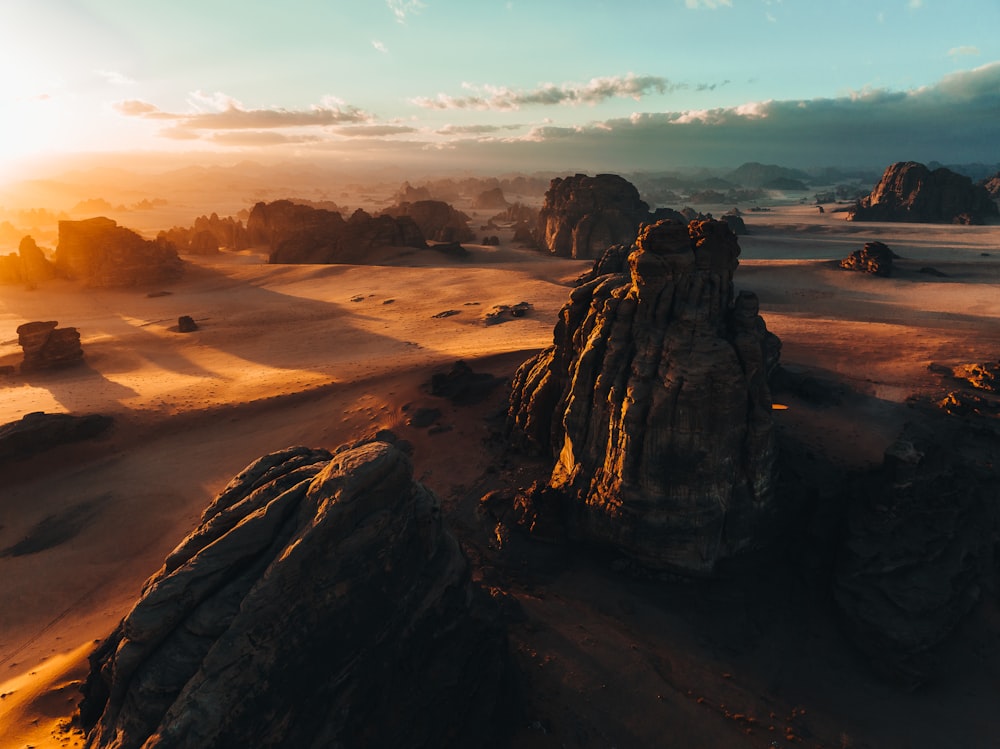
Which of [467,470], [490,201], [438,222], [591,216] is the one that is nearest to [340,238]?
[438,222]

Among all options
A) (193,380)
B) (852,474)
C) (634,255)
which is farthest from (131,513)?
(852,474)

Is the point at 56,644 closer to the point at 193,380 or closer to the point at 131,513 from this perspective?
the point at 131,513

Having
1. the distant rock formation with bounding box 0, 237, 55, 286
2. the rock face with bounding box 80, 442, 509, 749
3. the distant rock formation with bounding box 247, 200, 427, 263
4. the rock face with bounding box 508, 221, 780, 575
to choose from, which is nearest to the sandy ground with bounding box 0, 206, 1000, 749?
the rock face with bounding box 508, 221, 780, 575

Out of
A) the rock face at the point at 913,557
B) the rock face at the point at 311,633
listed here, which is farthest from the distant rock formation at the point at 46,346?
the rock face at the point at 913,557

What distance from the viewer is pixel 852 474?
819 inches

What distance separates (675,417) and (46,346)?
1898 inches

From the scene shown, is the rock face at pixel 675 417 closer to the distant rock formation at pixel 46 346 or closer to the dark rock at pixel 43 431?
the dark rock at pixel 43 431

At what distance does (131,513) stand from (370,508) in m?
19.6

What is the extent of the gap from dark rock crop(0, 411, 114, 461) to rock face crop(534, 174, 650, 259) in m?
72.0

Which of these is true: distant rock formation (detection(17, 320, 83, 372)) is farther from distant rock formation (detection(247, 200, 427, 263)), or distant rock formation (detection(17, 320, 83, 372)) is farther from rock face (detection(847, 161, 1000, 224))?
rock face (detection(847, 161, 1000, 224))

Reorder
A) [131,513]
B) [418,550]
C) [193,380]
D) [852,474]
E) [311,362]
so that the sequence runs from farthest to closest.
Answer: [311,362] → [193,380] → [131,513] → [852,474] → [418,550]

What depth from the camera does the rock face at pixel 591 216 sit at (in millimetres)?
86000

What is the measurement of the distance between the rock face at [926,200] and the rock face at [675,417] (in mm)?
130473

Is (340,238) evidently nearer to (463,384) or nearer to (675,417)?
(463,384)
